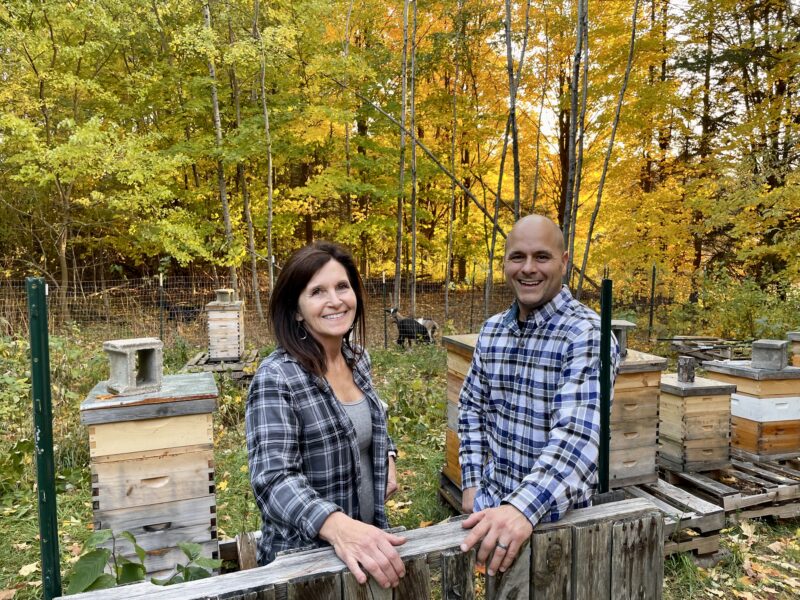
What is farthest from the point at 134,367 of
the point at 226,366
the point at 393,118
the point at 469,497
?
the point at 393,118

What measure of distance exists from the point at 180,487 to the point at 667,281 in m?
13.1

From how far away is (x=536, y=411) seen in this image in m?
1.80

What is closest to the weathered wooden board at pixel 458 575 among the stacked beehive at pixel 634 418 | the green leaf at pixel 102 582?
the green leaf at pixel 102 582

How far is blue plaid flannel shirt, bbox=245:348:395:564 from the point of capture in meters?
1.38

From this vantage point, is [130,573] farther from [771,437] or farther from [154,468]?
[771,437]

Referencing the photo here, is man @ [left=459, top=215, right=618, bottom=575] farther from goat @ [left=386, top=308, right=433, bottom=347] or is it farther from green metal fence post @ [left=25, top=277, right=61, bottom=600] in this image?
goat @ [left=386, top=308, right=433, bottom=347]

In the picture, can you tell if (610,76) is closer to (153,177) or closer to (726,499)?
(726,499)

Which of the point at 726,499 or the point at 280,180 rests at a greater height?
the point at 280,180

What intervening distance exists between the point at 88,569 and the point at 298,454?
0.69 meters

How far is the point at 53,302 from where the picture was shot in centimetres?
1059

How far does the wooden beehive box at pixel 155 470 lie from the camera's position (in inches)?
105

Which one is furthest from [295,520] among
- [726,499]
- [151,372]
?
[726,499]

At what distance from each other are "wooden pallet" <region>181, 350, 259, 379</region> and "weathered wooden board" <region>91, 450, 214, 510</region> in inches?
175

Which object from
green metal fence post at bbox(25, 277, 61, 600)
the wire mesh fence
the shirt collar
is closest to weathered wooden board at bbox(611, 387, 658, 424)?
the shirt collar
